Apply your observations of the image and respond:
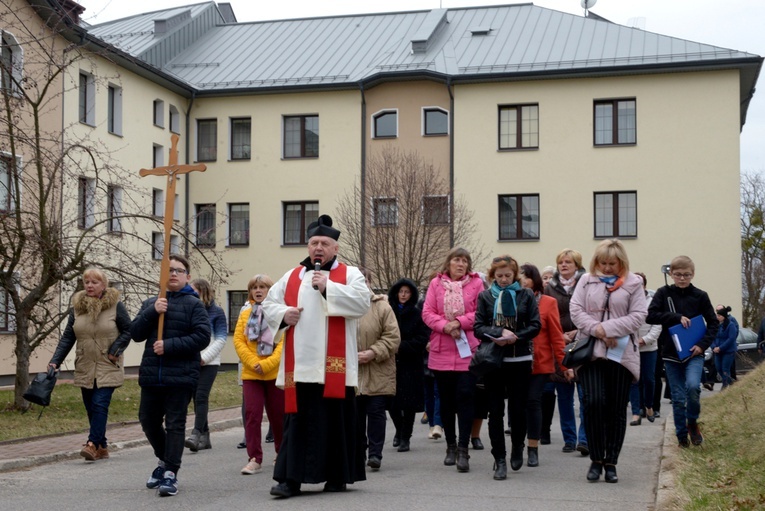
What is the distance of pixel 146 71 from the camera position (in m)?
35.5

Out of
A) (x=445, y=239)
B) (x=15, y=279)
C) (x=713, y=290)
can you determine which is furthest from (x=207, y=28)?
(x=15, y=279)

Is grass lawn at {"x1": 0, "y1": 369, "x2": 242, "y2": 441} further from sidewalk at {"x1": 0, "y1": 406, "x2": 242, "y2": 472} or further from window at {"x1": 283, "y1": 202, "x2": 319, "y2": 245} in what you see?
window at {"x1": 283, "y1": 202, "x2": 319, "y2": 245}

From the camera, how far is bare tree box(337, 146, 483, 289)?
3219 centimetres

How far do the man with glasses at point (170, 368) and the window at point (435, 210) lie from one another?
24.0 metres

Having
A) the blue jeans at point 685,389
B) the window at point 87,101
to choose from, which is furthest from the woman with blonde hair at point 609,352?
the window at point 87,101

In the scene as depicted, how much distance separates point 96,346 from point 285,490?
12.1 ft

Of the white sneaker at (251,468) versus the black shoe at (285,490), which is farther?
the white sneaker at (251,468)

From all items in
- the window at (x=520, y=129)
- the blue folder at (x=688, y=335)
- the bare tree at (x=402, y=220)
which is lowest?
the blue folder at (x=688, y=335)

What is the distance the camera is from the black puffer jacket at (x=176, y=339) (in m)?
8.73

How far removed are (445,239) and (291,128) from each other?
8.26 m

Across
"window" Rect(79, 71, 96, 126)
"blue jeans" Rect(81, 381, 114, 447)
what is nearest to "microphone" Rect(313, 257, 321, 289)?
"blue jeans" Rect(81, 381, 114, 447)

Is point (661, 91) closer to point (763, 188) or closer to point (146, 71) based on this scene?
point (146, 71)

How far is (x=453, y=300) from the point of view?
10.4 m

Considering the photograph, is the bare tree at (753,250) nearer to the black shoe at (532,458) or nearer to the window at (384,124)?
the window at (384,124)
